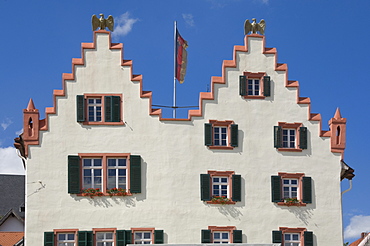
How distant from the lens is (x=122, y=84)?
147ft

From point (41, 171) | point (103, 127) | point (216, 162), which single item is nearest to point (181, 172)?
point (216, 162)

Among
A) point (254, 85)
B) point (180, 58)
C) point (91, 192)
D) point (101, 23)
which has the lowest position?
point (91, 192)

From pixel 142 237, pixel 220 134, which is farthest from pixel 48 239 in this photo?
pixel 220 134

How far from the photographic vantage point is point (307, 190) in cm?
4525

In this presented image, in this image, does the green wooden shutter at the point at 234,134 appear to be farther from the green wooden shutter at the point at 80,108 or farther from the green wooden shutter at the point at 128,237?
the green wooden shutter at the point at 80,108

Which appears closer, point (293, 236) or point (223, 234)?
point (223, 234)

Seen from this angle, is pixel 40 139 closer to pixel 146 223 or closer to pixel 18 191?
pixel 146 223

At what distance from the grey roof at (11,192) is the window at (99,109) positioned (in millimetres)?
44059

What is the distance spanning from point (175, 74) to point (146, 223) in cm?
1040

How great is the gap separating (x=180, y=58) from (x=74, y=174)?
10983 mm

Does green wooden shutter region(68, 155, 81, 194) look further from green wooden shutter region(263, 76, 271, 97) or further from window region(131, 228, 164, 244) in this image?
green wooden shutter region(263, 76, 271, 97)

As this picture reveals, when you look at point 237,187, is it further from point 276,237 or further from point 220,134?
point 276,237

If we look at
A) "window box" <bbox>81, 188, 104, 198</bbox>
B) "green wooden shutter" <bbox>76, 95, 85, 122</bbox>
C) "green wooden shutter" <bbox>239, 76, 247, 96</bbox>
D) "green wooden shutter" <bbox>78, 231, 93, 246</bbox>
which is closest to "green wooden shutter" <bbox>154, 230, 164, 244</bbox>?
"green wooden shutter" <bbox>78, 231, 93, 246</bbox>

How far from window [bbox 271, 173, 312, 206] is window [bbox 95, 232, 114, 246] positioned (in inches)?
382
